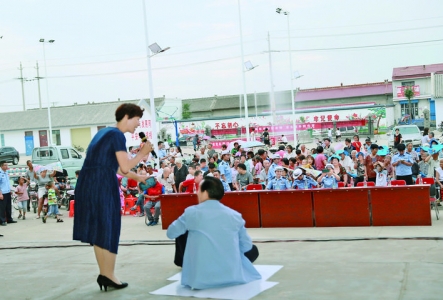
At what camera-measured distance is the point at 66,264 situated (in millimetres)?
8016

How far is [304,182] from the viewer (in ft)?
40.1

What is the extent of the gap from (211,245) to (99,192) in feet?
4.15

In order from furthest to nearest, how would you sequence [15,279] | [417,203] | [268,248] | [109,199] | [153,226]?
[153,226] → [417,203] → [268,248] → [15,279] → [109,199]

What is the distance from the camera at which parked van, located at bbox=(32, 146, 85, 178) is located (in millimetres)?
27516

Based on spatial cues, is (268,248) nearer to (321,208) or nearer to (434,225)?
(321,208)

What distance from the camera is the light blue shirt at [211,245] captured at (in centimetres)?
589

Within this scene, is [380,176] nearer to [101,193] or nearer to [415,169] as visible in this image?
[415,169]

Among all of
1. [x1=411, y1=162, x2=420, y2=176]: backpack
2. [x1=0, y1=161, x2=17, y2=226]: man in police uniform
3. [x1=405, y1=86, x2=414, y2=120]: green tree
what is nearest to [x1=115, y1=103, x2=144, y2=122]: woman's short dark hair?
[x1=0, y1=161, x2=17, y2=226]: man in police uniform

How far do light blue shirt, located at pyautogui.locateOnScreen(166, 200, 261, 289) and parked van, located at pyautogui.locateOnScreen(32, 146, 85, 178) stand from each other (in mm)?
22248

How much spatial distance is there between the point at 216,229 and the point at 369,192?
18.5ft

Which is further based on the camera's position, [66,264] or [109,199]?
[66,264]

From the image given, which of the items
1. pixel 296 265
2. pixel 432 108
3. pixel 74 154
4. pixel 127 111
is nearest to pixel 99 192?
pixel 127 111

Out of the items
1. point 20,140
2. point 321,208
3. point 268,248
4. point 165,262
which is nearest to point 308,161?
point 321,208

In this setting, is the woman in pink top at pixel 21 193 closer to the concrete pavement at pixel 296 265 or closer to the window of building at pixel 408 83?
the concrete pavement at pixel 296 265
